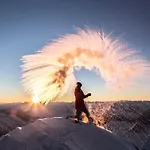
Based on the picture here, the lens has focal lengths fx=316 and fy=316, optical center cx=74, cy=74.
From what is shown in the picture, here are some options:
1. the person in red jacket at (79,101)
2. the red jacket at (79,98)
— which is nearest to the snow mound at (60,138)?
the person in red jacket at (79,101)

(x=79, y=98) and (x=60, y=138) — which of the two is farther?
(x=79, y=98)

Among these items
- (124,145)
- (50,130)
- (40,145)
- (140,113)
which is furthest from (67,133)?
(140,113)

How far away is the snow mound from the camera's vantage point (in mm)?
14844

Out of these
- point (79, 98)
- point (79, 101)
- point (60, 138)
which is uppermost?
point (79, 98)

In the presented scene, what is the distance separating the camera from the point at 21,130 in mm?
16266

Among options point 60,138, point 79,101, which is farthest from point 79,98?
point 60,138

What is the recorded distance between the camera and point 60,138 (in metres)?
15.4

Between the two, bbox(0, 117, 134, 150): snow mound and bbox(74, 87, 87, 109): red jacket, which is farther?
bbox(74, 87, 87, 109): red jacket

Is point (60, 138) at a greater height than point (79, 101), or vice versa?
point (79, 101)

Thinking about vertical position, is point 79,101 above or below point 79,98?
below

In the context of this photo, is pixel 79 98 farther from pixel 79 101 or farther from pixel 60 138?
pixel 60 138

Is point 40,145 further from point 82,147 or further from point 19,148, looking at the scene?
point 82,147

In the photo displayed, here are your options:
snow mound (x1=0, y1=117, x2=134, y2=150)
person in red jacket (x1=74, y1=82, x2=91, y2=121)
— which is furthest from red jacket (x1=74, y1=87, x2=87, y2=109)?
snow mound (x1=0, y1=117, x2=134, y2=150)

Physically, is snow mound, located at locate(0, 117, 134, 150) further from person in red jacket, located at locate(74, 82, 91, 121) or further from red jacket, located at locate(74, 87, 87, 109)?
red jacket, located at locate(74, 87, 87, 109)
